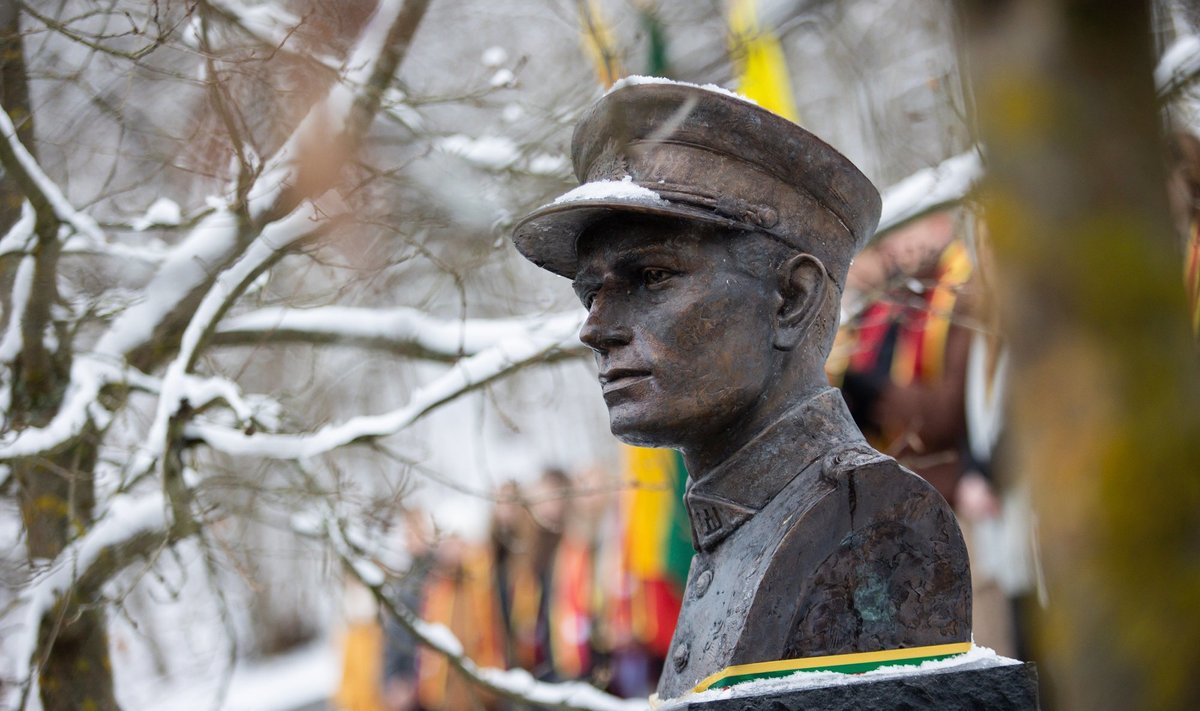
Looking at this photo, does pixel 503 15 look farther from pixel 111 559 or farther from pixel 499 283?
pixel 111 559

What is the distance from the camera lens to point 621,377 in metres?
3.71

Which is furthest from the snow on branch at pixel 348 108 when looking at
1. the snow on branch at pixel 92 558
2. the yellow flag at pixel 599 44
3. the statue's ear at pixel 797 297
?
the statue's ear at pixel 797 297

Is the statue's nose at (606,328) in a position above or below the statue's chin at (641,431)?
above

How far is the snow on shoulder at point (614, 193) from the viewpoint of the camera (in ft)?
11.9

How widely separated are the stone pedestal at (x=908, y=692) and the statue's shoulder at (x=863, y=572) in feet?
0.40

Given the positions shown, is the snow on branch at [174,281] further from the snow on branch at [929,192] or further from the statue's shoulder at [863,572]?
the statue's shoulder at [863,572]

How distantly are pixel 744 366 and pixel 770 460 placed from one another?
255mm

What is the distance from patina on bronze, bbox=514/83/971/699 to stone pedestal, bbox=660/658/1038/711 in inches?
5.6

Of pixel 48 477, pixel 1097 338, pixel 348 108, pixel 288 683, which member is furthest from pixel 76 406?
pixel 288 683

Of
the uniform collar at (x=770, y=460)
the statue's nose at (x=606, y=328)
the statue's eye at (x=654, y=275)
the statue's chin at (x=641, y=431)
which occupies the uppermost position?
the statue's eye at (x=654, y=275)

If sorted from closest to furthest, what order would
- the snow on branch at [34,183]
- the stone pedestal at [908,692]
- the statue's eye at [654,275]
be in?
the stone pedestal at [908,692]
the statue's eye at [654,275]
the snow on branch at [34,183]

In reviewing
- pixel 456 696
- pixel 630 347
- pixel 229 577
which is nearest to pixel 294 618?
pixel 229 577

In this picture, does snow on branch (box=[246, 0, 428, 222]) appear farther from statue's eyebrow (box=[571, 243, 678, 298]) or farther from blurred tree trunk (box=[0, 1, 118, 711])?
statue's eyebrow (box=[571, 243, 678, 298])

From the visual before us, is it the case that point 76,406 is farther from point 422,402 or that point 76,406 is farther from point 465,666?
point 465,666
